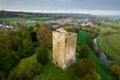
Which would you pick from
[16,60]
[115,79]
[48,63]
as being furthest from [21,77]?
[115,79]

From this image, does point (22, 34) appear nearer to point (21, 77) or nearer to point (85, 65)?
point (21, 77)

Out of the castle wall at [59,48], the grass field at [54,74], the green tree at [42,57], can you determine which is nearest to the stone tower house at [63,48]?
the castle wall at [59,48]

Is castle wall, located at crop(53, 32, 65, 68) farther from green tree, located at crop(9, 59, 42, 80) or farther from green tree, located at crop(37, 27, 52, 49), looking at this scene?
green tree, located at crop(37, 27, 52, 49)

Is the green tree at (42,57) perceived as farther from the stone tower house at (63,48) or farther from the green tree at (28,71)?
the stone tower house at (63,48)

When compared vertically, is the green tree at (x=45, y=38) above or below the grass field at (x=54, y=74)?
above

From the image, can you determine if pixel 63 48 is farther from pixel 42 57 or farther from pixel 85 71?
pixel 85 71

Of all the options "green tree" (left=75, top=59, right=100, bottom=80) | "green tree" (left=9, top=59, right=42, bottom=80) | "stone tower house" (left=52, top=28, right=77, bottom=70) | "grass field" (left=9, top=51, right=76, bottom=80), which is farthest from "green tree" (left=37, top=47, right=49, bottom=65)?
"green tree" (left=75, top=59, right=100, bottom=80)

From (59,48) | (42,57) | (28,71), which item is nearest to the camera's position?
(28,71)

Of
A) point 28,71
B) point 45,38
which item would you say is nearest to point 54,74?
point 28,71
